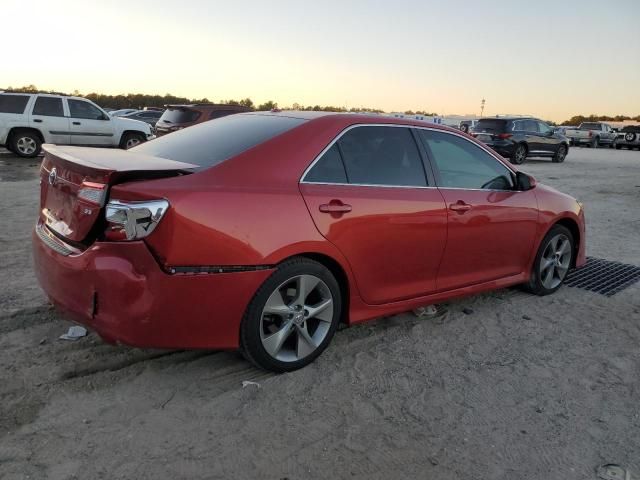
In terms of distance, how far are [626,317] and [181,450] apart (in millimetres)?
3692

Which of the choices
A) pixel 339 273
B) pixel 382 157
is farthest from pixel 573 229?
pixel 339 273

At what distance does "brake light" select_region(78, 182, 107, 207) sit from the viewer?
8.80 feet

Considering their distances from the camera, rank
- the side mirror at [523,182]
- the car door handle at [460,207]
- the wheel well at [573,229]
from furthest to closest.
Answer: the wheel well at [573,229] → the side mirror at [523,182] → the car door handle at [460,207]

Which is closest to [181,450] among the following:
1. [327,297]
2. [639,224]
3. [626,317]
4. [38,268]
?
[327,297]

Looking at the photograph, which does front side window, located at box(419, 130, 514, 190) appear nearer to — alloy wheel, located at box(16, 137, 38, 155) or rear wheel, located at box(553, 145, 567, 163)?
alloy wheel, located at box(16, 137, 38, 155)

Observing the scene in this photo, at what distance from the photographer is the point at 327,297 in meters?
3.26

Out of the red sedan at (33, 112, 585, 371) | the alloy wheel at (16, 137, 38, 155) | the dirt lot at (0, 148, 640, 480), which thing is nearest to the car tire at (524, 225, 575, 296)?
the dirt lot at (0, 148, 640, 480)

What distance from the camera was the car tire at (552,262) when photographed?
4.75 metres

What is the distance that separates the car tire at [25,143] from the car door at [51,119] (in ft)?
1.01

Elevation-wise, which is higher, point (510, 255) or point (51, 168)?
point (51, 168)

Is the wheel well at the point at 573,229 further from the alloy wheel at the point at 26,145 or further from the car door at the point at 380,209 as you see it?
the alloy wheel at the point at 26,145

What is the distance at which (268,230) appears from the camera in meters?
2.88

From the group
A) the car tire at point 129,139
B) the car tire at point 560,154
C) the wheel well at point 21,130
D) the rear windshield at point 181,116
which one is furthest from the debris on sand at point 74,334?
the car tire at point 560,154

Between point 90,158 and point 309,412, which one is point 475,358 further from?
point 90,158
